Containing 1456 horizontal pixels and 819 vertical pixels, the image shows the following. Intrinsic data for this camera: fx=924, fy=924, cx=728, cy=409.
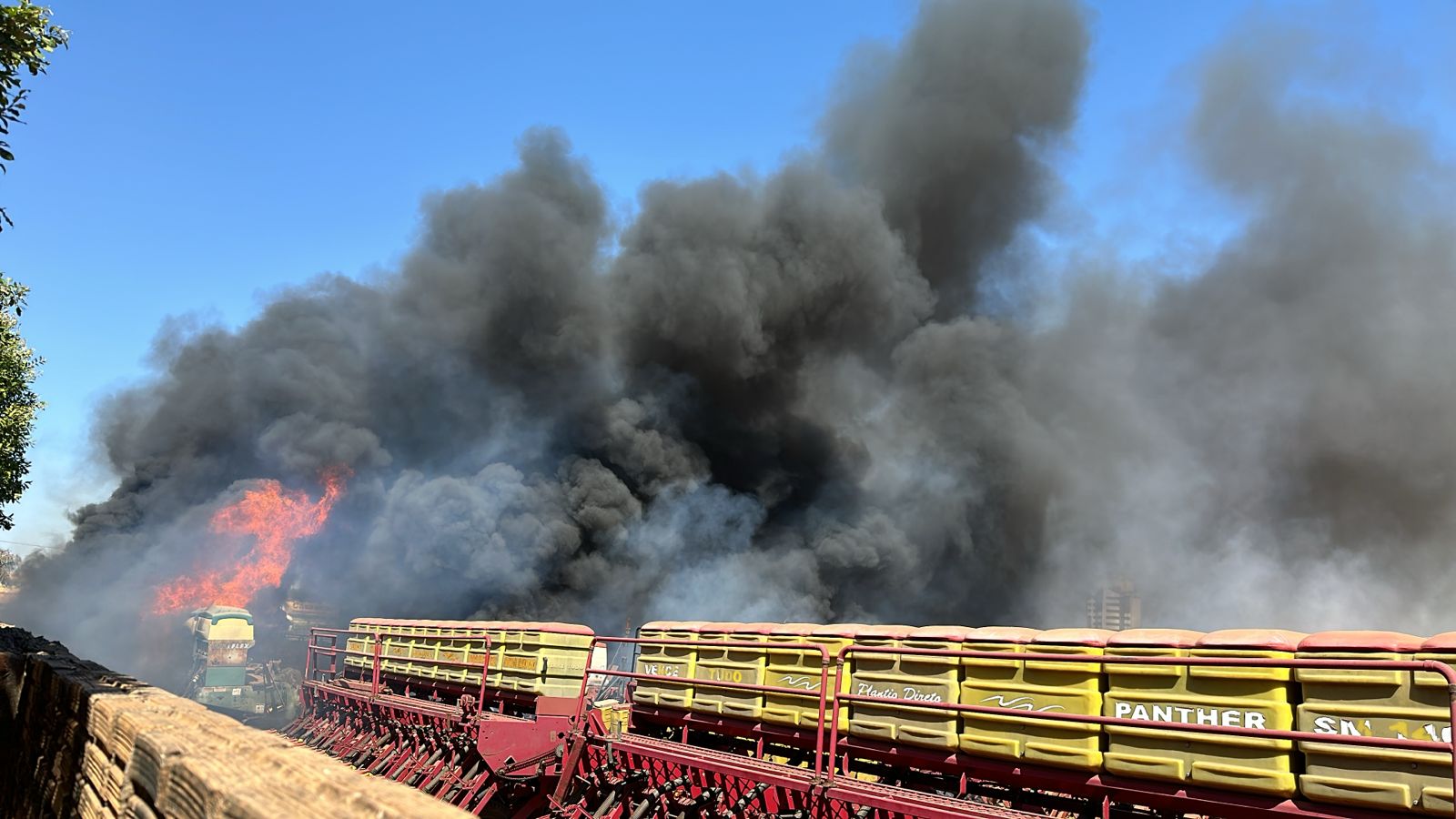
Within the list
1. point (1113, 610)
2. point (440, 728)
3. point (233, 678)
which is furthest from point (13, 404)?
point (1113, 610)

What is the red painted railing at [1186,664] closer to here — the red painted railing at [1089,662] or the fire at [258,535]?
the red painted railing at [1089,662]

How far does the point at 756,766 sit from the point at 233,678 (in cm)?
1933

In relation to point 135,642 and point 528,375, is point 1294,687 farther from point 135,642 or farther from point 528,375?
point 528,375

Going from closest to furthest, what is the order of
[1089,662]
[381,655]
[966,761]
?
[1089,662], [966,761], [381,655]

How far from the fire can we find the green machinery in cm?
472

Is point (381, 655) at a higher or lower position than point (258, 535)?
lower

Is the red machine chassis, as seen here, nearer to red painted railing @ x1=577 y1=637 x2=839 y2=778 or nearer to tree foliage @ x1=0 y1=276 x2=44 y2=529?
red painted railing @ x1=577 y1=637 x2=839 y2=778

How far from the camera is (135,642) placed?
81.3 ft

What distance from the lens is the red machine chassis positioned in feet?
16.3

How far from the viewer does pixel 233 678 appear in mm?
21469

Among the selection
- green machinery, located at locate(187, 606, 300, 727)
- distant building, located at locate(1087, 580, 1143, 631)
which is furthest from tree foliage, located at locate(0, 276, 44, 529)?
distant building, located at locate(1087, 580, 1143, 631)

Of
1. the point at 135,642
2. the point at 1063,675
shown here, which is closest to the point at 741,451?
the point at 135,642

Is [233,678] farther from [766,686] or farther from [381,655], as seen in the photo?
[766,686]

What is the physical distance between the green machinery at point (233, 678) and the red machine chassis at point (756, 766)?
10716 mm
